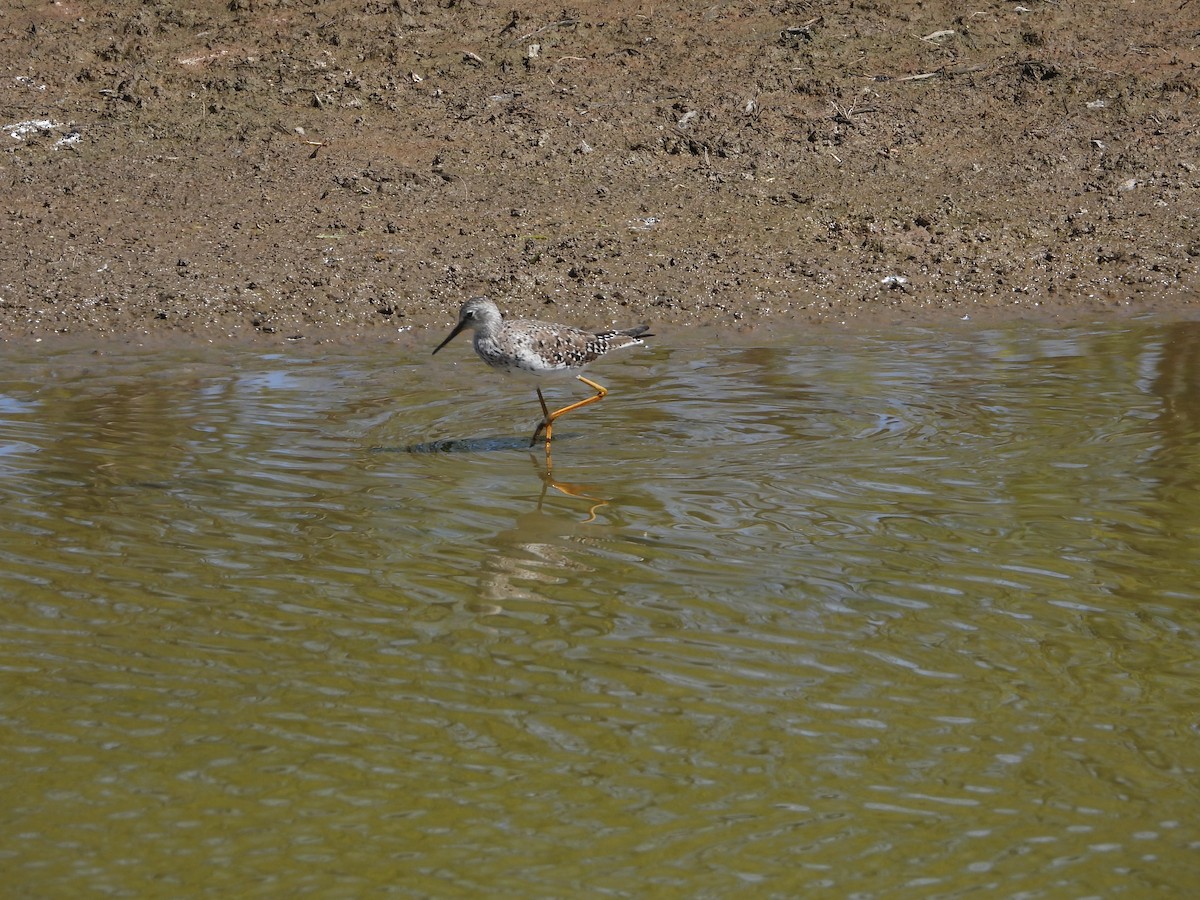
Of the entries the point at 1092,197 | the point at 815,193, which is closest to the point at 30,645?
the point at 815,193

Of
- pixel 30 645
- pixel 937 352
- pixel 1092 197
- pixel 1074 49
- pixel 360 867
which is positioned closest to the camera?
pixel 360 867

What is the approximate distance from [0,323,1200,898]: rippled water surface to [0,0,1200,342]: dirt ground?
2.43 metres

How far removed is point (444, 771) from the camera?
4.45 metres

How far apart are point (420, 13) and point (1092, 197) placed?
6897 millimetres

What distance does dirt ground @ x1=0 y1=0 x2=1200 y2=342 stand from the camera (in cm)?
1148

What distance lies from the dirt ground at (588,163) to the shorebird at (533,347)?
6.97 feet

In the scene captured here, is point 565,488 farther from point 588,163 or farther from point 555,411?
point 588,163

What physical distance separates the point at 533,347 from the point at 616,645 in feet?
12.0

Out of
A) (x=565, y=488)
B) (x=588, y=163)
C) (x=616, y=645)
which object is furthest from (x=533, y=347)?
(x=588, y=163)

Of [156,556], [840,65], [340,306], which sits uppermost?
[840,65]

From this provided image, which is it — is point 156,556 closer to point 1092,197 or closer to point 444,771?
point 444,771

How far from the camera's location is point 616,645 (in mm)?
5352

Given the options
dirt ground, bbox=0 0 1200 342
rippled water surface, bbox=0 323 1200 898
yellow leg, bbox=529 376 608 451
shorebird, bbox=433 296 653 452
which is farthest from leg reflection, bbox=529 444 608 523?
dirt ground, bbox=0 0 1200 342

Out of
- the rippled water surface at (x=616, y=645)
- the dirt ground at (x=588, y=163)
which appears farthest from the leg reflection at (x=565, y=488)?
the dirt ground at (x=588, y=163)
